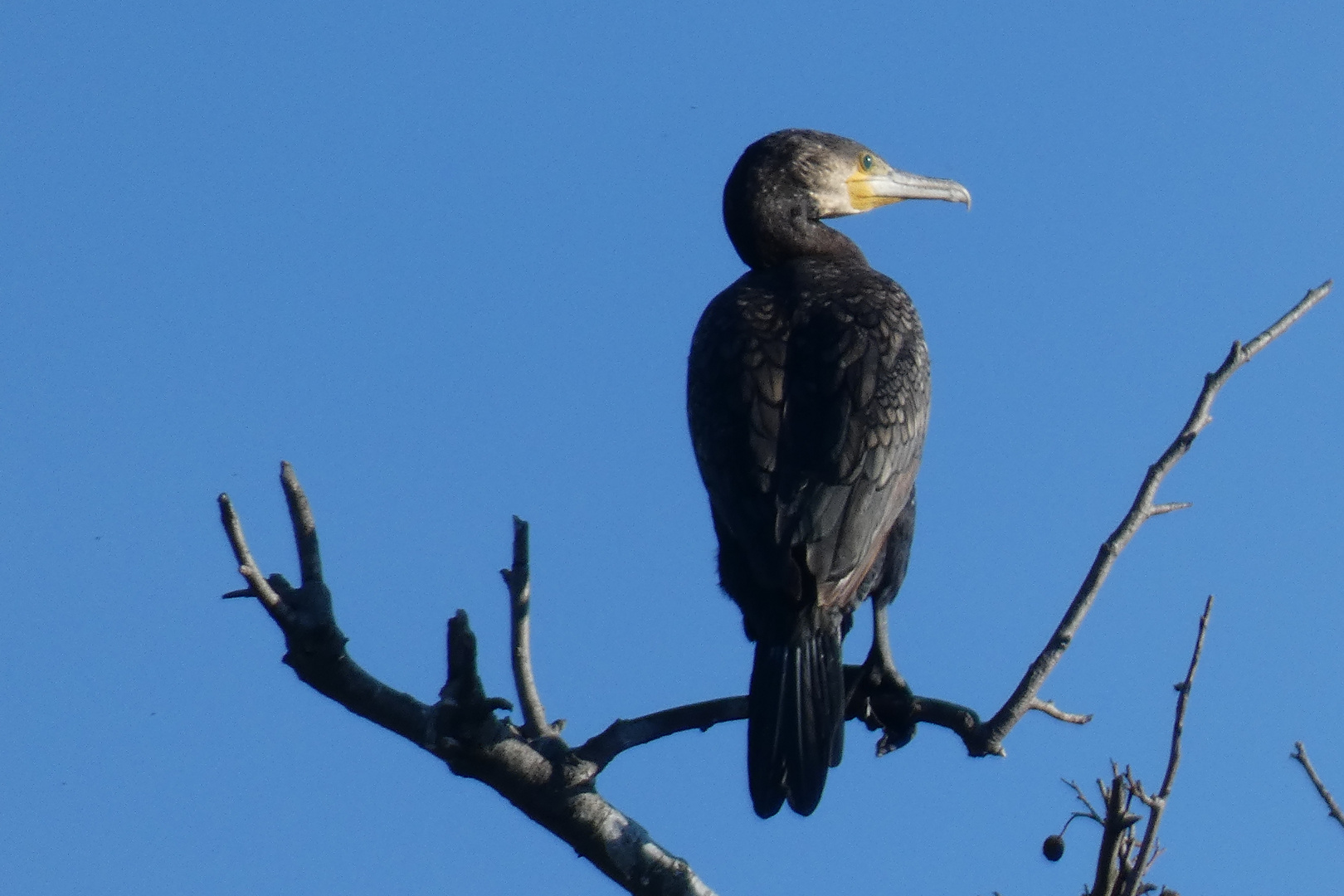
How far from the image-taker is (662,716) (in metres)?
3.79

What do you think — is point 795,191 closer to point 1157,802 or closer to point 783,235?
point 783,235

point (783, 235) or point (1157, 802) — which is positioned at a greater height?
point (783, 235)

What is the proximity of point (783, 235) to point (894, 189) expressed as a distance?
0.62 meters

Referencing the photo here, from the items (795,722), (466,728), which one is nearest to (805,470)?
(795,722)

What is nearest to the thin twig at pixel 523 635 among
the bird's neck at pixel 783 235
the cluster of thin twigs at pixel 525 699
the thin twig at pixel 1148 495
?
the cluster of thin twigs at pixel 525 699

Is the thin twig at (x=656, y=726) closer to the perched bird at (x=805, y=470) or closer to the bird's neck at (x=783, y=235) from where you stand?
the perched bird at (x=805, y=470)

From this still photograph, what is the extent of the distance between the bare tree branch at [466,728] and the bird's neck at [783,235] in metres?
2.57

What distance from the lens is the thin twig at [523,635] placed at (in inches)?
145

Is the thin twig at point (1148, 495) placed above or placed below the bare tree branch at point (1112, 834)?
above

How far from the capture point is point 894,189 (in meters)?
6.09

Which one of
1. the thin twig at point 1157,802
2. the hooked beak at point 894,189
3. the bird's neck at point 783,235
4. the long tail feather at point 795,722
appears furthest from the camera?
the hooked beak at point 894,189

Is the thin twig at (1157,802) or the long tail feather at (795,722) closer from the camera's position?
the thin twig at (1157,802)

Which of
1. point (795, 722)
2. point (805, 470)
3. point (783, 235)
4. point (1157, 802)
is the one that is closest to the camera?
point (1157, 802)

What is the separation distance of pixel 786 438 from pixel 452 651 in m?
1.42
